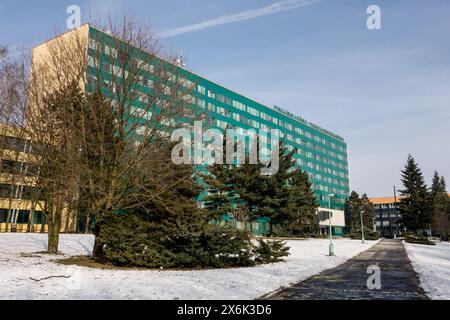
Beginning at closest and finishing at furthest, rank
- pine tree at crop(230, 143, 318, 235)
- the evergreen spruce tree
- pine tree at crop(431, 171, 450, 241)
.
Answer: pine tree at crop(230, 143, 318, 235) < pine tree at crop(431, 171, 450, 241) < the evergreen spruce tree

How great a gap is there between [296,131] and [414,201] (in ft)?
131

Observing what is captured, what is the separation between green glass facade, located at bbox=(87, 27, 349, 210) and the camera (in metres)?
83.7

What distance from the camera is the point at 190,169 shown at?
1934 centimetres

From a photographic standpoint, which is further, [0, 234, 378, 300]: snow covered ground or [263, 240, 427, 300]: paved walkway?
[263, 240, 427, 300]: paved walkway

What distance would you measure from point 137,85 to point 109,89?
1.38 m

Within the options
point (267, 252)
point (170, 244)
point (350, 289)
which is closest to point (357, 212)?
point (267, 252)

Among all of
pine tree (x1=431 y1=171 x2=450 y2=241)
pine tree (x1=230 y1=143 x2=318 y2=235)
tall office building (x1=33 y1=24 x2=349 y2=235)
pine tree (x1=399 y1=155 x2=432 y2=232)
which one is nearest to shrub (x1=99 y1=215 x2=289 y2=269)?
pine tree (x1=230 y1=143 x2=318 y2=235)

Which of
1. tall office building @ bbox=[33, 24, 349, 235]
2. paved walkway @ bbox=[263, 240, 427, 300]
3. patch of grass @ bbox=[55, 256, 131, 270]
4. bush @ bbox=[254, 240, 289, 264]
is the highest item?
tall office building @ bbox=[33, 24, 349, 235]

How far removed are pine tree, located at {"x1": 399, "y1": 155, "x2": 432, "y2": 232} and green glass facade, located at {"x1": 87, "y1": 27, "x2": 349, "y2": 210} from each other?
2754 cm

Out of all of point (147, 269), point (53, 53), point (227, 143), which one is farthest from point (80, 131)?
point (227, 143)

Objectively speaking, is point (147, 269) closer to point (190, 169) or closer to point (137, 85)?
point (190, 169)

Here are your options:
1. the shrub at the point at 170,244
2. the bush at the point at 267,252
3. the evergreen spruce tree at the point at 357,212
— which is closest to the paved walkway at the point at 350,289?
the shrub at the point at 170,244

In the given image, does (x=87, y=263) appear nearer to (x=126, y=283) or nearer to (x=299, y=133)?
(x=126, y=283)

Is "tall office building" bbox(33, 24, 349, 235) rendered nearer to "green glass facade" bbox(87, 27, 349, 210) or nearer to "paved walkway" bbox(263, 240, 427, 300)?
"green glass facade" bbox(87, 27, 349, 210)
